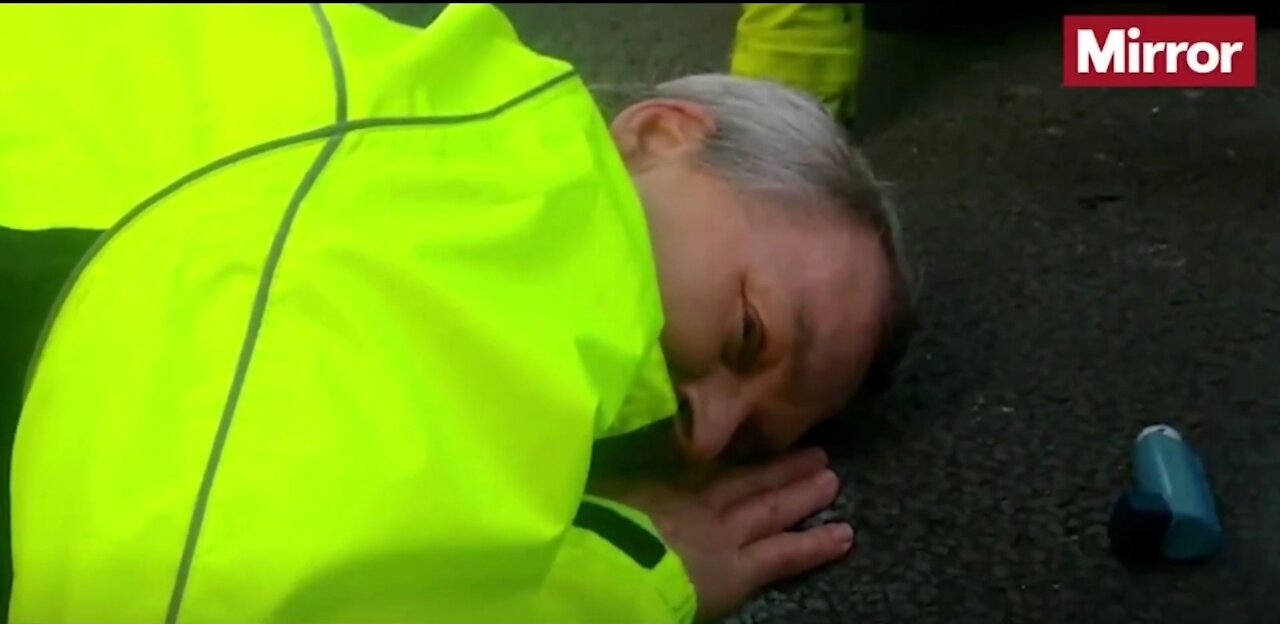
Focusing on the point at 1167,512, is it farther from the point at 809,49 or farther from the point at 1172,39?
the point at 809,49

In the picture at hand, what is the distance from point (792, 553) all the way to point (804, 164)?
20cm

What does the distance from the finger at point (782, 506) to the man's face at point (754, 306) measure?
2 centimetres

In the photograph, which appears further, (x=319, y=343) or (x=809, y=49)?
(x=809, y=49)

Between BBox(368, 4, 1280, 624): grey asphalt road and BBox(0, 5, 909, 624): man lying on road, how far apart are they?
4 cm

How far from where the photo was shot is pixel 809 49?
1003 millimetres

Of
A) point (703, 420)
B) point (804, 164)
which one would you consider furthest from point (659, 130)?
point (703, 420)

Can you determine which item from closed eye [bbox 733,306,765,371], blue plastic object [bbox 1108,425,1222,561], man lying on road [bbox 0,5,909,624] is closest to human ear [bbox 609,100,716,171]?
man lying on road [bbox 0,5,909,624]

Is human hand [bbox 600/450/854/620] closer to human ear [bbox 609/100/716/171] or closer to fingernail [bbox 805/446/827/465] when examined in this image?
fingernail [bbox 805/446/827/465]

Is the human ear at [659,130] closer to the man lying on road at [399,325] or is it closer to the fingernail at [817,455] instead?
the man lying on road at [399,325]

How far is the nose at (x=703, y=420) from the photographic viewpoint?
2.22 feet

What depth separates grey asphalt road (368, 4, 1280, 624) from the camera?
2.18 feet

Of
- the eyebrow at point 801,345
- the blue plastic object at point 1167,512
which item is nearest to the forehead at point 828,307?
the eyebrow at point 801,345

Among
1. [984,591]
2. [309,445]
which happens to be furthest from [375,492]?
[984,591]

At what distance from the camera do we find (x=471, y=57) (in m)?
0.68
